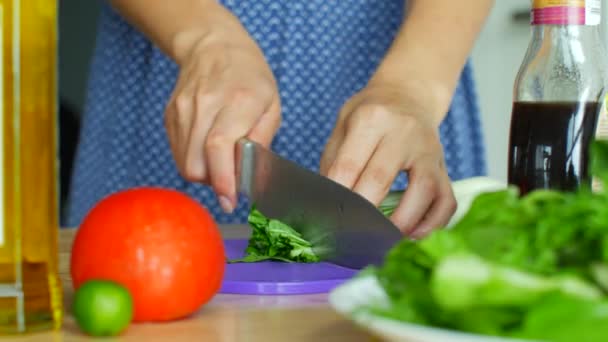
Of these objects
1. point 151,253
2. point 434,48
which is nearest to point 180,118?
point 434,48

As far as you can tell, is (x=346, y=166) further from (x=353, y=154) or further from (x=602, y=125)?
(x=602, y=125)

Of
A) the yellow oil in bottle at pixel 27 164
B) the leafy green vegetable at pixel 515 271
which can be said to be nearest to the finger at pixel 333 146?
the yellow oil in bottle at pixel 27 164

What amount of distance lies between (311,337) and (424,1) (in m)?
0.80

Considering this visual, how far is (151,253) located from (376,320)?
0.24 meters

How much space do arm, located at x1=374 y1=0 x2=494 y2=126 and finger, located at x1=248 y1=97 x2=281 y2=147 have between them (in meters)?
0.18

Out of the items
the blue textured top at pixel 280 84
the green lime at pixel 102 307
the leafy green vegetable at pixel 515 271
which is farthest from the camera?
the blue textured top at pixel 280 84

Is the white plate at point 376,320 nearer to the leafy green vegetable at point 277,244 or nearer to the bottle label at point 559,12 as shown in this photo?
the leafy green vegetable at point 277,244

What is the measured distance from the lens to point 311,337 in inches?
25.5

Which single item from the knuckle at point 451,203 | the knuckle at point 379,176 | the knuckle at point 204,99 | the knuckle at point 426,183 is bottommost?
the knuckle at point 451,203

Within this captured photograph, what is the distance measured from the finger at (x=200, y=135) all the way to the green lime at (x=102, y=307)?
443 mm

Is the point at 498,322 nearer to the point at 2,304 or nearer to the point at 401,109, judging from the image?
the point at 2,304

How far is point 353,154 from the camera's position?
3.61 feet

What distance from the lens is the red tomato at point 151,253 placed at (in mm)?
677

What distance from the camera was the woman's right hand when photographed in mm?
1039
